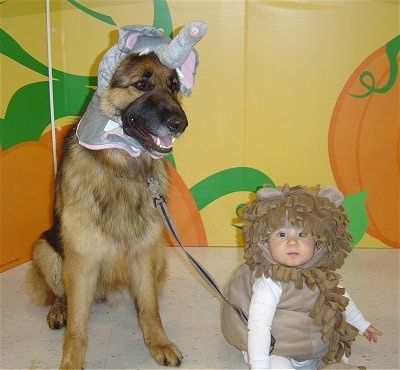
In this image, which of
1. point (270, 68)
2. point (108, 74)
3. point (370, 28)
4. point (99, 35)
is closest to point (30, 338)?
point (108, 74)

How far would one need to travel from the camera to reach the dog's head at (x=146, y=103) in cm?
153

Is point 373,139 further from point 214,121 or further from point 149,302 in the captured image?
point 149,302

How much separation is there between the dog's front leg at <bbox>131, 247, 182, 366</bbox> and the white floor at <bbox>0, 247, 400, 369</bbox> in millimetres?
60

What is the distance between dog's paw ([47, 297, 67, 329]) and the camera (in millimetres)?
1892

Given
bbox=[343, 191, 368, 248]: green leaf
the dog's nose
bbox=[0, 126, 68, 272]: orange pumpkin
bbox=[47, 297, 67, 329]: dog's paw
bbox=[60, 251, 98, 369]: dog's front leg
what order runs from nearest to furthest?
the dog's nose, bbox=[60, 251, 98, 369]: dog's front leg, bbox=[47, 297, 67, 329]: dog's paw, bbox=[0, 126, 68, 272]: orange pumpkin, bbox=[343, 191, 368, 248]: green leaf

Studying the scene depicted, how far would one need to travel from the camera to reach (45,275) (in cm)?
196

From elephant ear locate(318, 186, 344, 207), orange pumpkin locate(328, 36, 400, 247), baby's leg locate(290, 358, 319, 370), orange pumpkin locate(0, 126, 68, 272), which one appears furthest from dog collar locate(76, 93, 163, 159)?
orange pumpkin locate(328, 36, 400, 247)

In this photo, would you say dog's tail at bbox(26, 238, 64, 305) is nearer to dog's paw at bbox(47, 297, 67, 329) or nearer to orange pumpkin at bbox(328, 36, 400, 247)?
dog's paw at bbox(47, 297, 67, 329)

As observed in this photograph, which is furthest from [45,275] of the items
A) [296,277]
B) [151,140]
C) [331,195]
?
[331,195]

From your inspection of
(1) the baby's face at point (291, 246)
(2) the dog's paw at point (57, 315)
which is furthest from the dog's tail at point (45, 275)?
(1) the baby's face at point (291, 246)

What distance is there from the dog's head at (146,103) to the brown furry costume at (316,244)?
340 mm

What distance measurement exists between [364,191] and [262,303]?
1490 mm

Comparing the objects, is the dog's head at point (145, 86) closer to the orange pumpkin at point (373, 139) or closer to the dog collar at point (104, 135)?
the dog collar at point (104, 135)

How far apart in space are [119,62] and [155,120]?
230mm
